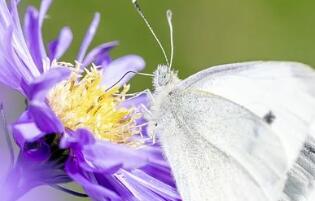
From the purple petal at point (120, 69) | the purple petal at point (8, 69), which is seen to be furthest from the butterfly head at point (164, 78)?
the purple petal at point (8, 69)

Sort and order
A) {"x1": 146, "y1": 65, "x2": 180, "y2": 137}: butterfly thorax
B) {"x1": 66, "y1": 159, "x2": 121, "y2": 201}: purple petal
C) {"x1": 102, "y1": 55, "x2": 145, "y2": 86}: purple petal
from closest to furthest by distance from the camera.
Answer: {"x1": 66, "y1": 159, "x2": 121, "y2": 201}: purple petal
{"x1": 146, "y1": 65, "x2": 180, "y2": 137}: butterfly thorax
{"x1": 102, "y1": 55, "x2": 145, "y2": 86}: purple petal

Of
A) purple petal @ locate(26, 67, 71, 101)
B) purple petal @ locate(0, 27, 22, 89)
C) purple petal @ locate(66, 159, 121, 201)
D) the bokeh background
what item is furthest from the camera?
the bokeh background

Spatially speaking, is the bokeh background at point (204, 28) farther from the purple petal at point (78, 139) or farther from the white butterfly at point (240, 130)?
the purple petal at point (78, 139)

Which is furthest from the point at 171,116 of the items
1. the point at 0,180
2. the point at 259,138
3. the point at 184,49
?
the point at 184,49

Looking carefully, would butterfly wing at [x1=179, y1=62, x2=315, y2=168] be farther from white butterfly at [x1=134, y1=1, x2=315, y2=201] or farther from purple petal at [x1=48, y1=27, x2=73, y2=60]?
purple petal at [x1=48, y1=27, x2=73, y2=60]

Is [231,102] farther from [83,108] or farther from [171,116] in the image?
[83,108]

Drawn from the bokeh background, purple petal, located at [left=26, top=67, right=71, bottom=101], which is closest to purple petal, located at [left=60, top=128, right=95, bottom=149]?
purple petal, located at [left=26, top=67, right=71, bottom=101]

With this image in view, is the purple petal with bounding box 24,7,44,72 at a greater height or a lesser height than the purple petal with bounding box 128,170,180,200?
greater

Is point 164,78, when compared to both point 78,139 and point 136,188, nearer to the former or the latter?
point 136,188

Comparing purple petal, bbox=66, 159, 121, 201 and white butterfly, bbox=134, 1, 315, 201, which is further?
white butterfly, bbox=134, 1, 315, 201
